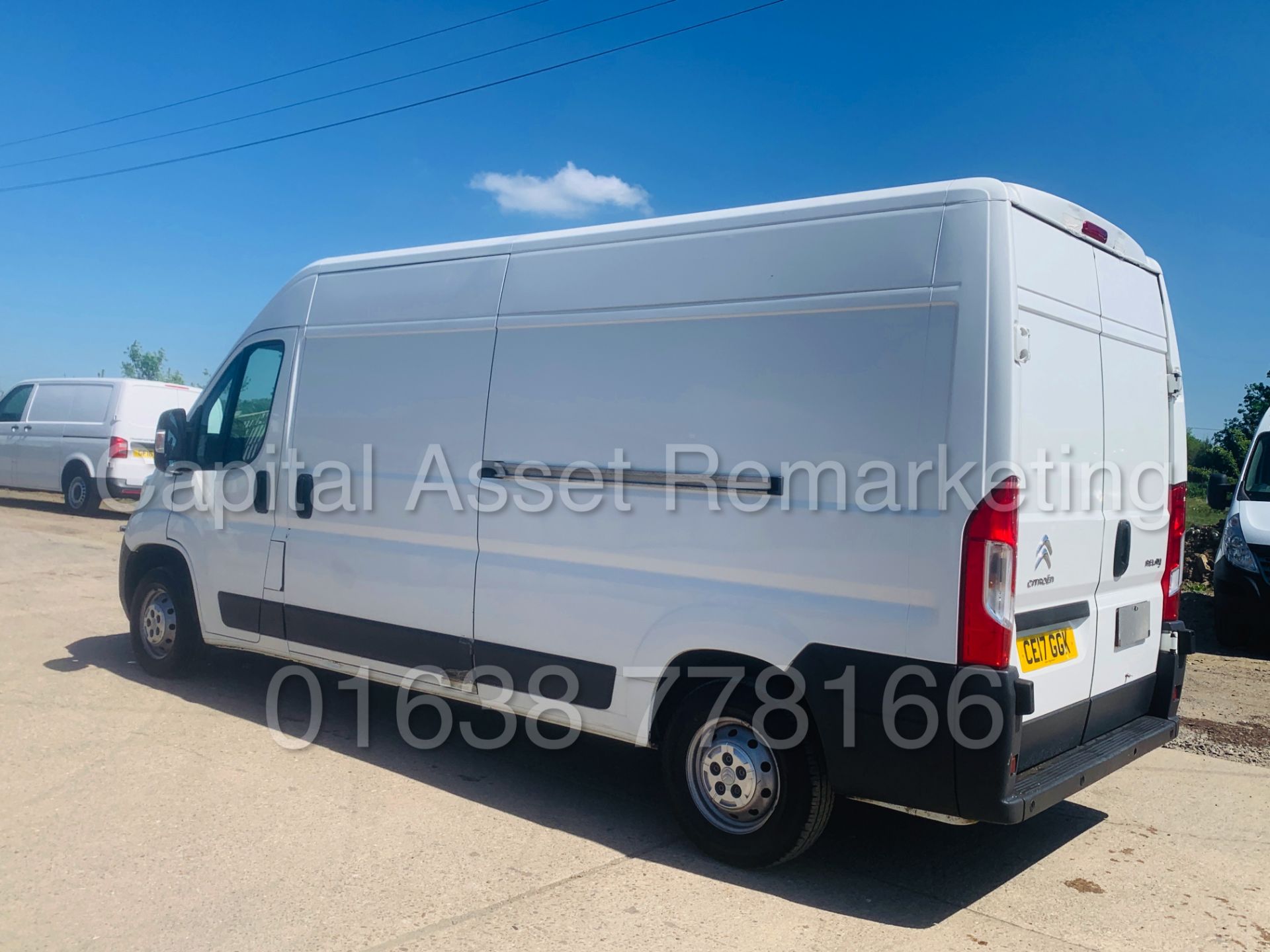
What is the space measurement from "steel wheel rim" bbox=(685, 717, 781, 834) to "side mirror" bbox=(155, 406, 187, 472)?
406 centimetres

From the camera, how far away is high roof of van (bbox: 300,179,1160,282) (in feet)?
13.1

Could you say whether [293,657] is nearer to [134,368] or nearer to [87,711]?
[87,711]

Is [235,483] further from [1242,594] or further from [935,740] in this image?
[1242,594]

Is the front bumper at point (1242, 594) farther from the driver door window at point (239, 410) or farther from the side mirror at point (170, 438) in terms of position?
the side mirror at point (170, 438)

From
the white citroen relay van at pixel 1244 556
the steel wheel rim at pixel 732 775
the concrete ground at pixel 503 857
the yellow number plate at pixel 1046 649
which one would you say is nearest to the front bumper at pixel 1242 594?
the white citroen relay van at pixel 1244 556

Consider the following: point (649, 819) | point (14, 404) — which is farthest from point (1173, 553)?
point (14, 404)

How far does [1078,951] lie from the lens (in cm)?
381

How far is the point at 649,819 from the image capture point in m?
5.07

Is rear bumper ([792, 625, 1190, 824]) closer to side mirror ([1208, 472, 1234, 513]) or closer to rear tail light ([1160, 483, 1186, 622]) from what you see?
rear tail light ([1160, 483, 1186, 622])

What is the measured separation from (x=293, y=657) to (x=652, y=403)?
291 centimetres

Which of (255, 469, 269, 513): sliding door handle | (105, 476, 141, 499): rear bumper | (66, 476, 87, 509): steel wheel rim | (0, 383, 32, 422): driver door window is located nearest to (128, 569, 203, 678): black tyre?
(255, 469, 269, 513): sliding door handle

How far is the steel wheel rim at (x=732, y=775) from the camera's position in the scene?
14.5 feet

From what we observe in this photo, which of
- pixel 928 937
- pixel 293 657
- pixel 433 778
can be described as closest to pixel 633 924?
pixel 928 937

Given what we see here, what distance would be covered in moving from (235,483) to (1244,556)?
8365mm
